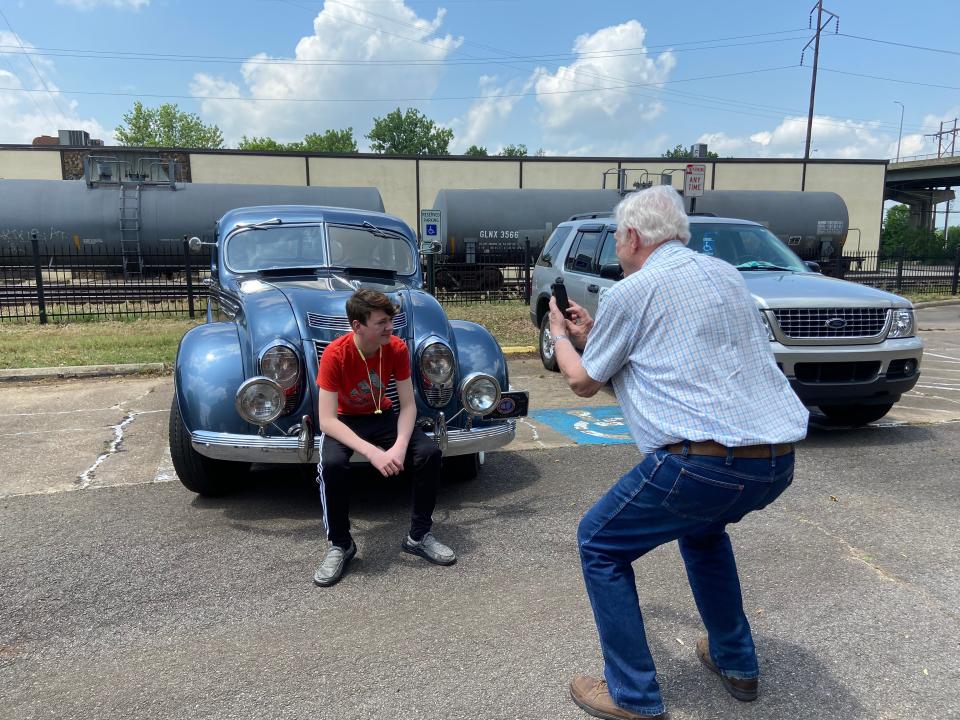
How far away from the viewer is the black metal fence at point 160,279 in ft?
A: 47.9

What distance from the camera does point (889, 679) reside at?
270 centimetres

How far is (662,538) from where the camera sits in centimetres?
228


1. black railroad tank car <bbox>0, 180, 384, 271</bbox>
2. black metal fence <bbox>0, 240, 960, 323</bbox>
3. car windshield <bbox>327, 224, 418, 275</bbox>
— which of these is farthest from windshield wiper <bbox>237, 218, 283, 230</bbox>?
black railroad tank car <bbox>0, 180, 384, 271</bbox>

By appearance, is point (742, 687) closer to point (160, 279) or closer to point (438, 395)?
point (438, 395)

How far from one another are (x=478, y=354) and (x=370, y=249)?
1.90 metres

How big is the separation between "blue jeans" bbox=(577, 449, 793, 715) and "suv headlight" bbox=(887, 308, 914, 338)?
15.4ft

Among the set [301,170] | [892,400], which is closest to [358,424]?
[892,400]

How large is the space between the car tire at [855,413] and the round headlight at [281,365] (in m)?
4.97

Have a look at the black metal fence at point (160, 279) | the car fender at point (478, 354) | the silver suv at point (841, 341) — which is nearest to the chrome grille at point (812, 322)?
the silver suv at point (841, 341)

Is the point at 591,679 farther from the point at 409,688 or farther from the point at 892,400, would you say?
the point at 892,400

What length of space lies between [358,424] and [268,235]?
2.86 m

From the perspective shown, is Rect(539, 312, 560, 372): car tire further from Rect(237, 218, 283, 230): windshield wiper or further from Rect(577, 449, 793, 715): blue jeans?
Rect(577, 449, 793, 715): blue jeans

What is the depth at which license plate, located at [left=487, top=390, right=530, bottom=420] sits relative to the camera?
4.24 meters

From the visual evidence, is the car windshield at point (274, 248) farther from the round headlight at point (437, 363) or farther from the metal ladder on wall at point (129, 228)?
the metal ladder on wall at point (129, 228)
